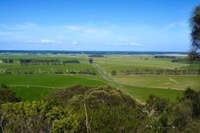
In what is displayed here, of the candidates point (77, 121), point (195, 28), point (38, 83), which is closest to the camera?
point (195, 28)

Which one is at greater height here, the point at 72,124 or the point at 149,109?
the point at 72,124

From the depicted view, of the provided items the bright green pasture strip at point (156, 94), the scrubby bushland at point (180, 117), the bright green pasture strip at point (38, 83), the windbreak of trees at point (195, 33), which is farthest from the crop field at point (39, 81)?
the windbreak of trees at point (195, 33)

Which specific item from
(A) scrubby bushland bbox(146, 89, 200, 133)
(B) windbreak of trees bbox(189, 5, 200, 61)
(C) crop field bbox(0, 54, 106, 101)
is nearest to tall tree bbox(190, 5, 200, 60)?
(B) windbreak of trees bbox(189, 5, 200, 61)

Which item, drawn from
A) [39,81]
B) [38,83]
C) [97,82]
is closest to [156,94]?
[97,82]

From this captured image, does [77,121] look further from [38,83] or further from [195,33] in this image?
[38,83]

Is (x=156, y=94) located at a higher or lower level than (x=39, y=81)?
lower

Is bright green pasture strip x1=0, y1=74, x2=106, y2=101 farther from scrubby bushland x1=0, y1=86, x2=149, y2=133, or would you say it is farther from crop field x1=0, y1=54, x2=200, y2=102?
scrubby bushland x1=0, y1=86, x2=149, y2=133

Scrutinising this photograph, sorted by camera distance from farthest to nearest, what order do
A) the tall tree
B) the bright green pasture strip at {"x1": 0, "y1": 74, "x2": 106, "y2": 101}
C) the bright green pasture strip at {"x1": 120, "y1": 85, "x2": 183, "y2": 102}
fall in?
1. the bright green pasture strip at {"x1": 0, "y1": 74, "x2": 106, "y2": 101}
2. the bright green pasture strip at {"x1": 120, "y1": 85, "x2": 183, "y2": 102}
3. the tall tree

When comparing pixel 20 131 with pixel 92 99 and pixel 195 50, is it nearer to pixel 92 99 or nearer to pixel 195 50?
pixel 92 99

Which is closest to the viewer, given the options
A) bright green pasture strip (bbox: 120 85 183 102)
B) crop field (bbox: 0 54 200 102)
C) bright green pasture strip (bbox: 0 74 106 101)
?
bright green pasture strip (bbox: 120 85 183 102)

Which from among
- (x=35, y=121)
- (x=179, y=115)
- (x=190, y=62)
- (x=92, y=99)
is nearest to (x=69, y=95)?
(x=92, y=99)

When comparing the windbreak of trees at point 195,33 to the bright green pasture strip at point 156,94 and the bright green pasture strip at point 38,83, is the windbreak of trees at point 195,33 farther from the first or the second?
the bright green pasture strip at point 38,83
